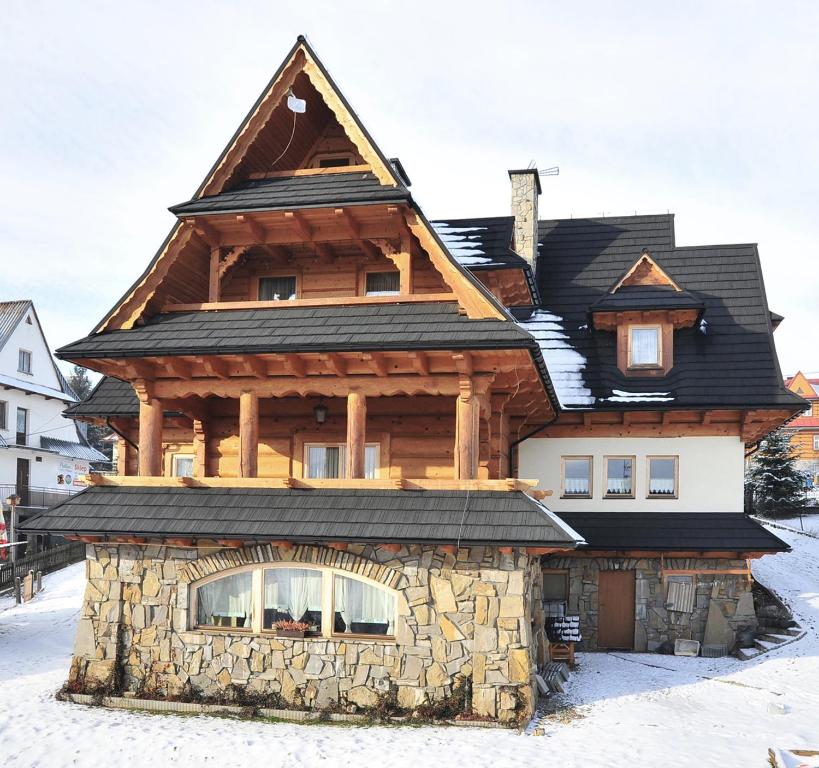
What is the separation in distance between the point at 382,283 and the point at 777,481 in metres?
25.1

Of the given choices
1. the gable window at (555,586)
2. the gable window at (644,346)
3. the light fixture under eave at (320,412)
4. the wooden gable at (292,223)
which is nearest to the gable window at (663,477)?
the gable window at (644,346)

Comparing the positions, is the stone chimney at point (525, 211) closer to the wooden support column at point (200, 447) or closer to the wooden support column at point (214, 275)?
the wooden support column at point (214, 275)

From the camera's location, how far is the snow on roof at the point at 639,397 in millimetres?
18594

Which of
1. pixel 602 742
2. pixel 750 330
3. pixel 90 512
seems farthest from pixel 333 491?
pixel 750 330

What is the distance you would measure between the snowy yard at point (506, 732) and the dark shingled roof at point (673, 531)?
268 cm

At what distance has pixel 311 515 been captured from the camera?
41.4ft

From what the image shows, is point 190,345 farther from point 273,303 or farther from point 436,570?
point 436,570

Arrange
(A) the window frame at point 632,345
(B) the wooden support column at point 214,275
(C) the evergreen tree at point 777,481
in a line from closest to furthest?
(B) the wooden support column at point 214,275, (A) the window frame at point 632,345, (C) the evergreen tree at point 777,481

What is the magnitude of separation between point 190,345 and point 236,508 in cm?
272

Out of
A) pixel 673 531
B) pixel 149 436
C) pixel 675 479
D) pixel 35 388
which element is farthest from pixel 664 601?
pixel 35 388

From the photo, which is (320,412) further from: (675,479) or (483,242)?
(675,479)

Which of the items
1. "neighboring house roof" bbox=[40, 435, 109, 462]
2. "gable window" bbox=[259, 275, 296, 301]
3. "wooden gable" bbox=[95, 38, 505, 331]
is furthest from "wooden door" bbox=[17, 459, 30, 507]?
"wooden gable" bbox=[95, 38, 505, 331]

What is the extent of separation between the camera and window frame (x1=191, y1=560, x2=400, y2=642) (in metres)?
12.7

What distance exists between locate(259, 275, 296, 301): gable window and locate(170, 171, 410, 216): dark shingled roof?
205 centimetres
